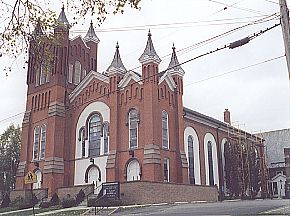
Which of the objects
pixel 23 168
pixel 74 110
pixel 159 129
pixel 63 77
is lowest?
pixel 23 168

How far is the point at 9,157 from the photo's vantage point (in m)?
58.8

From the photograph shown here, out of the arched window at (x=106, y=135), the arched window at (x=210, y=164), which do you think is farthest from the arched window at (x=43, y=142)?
the arched window at (x=210, y=164)

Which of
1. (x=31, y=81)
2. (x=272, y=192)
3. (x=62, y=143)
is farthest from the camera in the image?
(x=272, y=192)

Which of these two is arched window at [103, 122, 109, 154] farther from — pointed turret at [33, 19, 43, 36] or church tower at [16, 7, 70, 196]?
pointed turret at [33, 19, 43, 36]

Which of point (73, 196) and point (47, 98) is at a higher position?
point (47, 98)

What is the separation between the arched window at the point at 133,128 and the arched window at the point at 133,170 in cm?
154

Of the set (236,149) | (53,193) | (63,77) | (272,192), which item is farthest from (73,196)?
(272,192)

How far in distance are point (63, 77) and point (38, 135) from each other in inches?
269

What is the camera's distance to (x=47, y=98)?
44.1 m

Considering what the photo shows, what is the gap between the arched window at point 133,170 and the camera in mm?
36500

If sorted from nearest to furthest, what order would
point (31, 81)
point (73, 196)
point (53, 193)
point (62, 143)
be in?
point (73, 196) < point (53, 193) < point (62, 143) < point (31, 81)

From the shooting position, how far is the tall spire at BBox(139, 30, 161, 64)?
37.2 metres

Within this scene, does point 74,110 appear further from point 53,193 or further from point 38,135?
point 53,193

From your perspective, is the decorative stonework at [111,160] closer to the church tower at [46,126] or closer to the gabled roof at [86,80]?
the church tower at [46,126]
